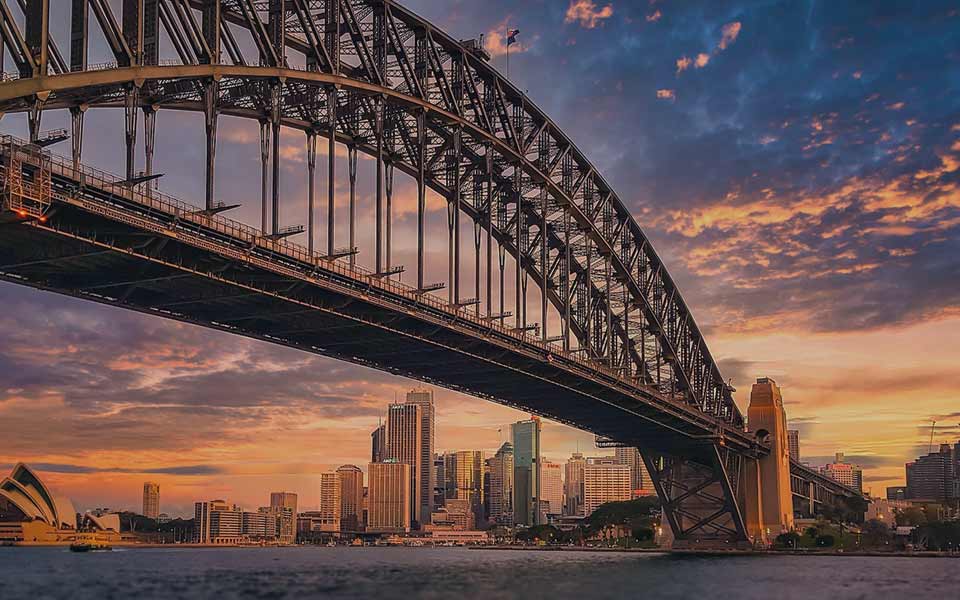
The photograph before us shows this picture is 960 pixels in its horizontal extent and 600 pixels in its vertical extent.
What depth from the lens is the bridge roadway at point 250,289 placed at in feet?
153

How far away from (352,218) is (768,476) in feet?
297

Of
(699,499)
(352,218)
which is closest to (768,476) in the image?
(699,499)

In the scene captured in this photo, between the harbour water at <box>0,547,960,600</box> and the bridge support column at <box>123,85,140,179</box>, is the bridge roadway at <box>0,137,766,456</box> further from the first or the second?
the harbour water at <box>0,547,960,600</box>

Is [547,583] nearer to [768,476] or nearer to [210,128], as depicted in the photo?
[210,128]

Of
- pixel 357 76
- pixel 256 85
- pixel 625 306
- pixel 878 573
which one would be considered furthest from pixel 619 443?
pixel 256 85

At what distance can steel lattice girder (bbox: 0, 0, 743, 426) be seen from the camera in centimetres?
5147

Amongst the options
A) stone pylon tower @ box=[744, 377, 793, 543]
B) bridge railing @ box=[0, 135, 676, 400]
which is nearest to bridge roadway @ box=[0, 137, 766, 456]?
bridge railing @ box=[0, 135, 676, 400]

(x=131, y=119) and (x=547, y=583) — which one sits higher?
(x=131, y=119)

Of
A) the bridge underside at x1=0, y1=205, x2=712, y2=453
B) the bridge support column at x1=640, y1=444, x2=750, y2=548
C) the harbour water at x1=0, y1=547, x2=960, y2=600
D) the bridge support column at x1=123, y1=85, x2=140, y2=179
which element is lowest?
the harbour water at x1=0, y1=547, x2=960, y2=600

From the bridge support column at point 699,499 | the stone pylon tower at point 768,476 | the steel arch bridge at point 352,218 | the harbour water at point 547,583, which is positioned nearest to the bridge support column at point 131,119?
the steel arch bridge at point 352,218

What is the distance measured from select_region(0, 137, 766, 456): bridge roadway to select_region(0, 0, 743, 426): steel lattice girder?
4367 millimetres

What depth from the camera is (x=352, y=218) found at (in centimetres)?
6347

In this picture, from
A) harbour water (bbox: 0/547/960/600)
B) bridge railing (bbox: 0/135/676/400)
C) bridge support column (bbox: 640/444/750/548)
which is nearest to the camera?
bridge railing (bbox: 0/135/676/400)

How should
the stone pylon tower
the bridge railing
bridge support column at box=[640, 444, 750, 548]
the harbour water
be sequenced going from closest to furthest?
the bridge railing, the harbour water, bridge support column at box=[640, 444, 750, 548], the stone pylon tower
